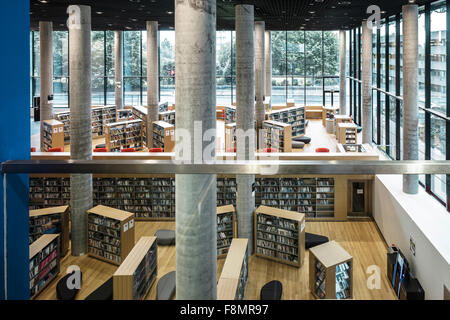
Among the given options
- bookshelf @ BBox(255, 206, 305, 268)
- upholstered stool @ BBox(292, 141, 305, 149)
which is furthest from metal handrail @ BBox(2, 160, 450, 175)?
upholstered stool @ BBox(292, 141, 305, 149)

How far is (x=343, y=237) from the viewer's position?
1184 cm

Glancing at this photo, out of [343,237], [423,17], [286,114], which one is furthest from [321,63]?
[343,237]

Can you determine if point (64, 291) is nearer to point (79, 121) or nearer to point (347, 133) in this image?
point (79, 121)

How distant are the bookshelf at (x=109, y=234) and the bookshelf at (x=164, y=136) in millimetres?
7656

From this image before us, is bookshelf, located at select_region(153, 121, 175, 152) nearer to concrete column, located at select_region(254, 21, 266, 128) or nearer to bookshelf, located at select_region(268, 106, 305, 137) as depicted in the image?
concrete column, located at select_region(254, 21, 266, 128)

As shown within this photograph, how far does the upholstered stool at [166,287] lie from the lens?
8266 mm

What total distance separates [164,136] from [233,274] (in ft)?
37.5

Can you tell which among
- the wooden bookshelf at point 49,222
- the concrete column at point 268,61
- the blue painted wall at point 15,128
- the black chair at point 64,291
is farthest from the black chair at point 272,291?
the concrete column at point 268,61

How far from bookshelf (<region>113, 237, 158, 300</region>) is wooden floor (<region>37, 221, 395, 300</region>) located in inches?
12.8

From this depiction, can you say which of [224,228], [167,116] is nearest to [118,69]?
[167,116]

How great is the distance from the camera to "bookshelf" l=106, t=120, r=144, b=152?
18266 millimetres

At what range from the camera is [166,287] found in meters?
8.56
